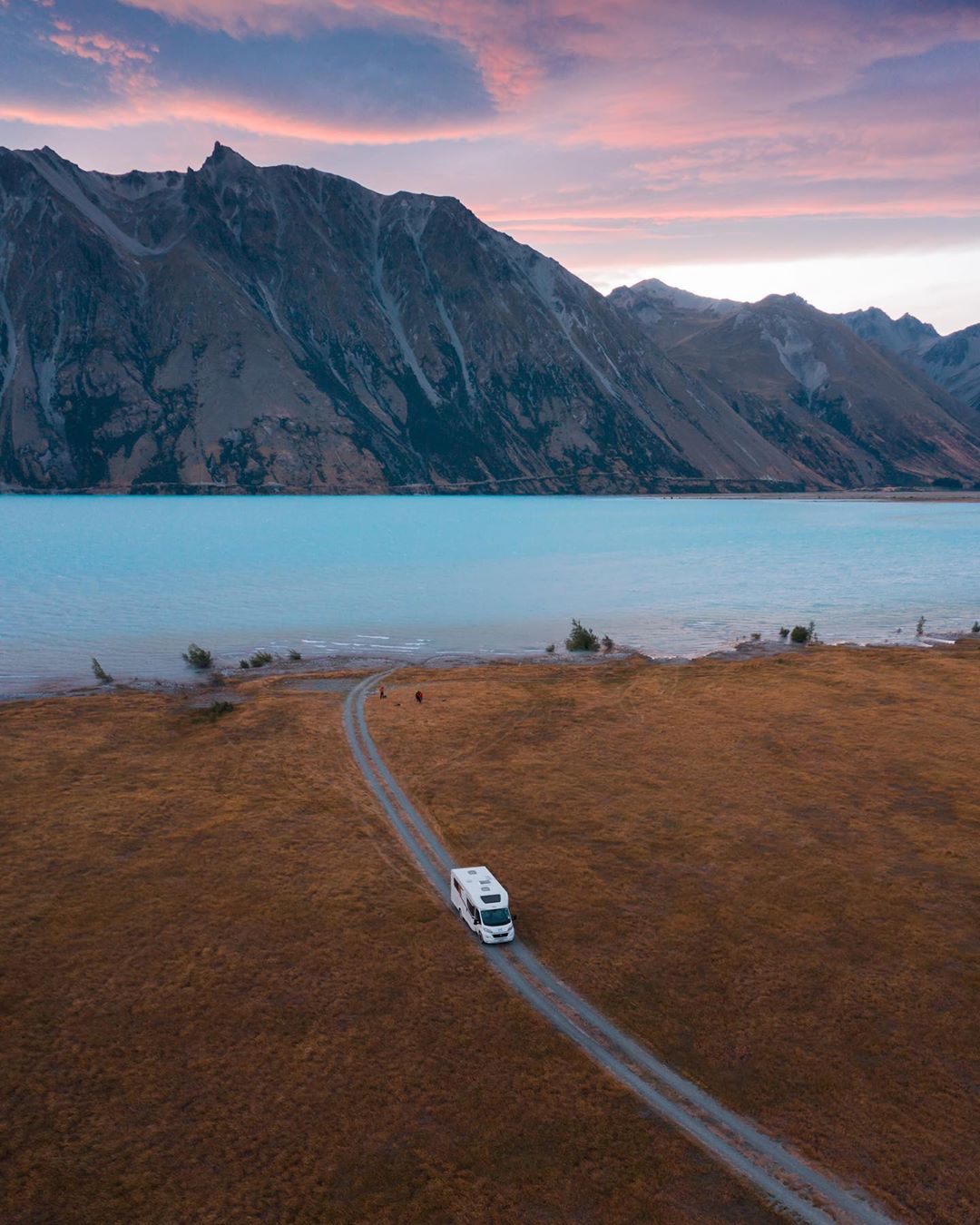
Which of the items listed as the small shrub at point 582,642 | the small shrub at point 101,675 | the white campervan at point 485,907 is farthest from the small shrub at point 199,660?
the white campervan at point 485,907

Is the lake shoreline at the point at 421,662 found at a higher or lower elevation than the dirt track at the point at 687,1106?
higher

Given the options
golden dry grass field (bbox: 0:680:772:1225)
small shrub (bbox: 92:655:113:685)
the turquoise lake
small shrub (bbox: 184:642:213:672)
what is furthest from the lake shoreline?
golden dry grass field (bbox: 0:680:772:1225)

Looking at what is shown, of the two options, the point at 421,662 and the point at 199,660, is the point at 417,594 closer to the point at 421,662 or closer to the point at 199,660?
the point at 421,662

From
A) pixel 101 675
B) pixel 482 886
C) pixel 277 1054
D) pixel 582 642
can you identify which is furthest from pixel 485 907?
pixel 582 642

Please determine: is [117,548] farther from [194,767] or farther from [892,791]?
[892,791]

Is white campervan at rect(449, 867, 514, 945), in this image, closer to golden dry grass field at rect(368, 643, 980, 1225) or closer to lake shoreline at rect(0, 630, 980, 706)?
golden dry grass field at rect(368, 643, 980, 1225)

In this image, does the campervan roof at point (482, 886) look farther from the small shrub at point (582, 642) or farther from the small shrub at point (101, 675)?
the small shrub at point (582, 642)
